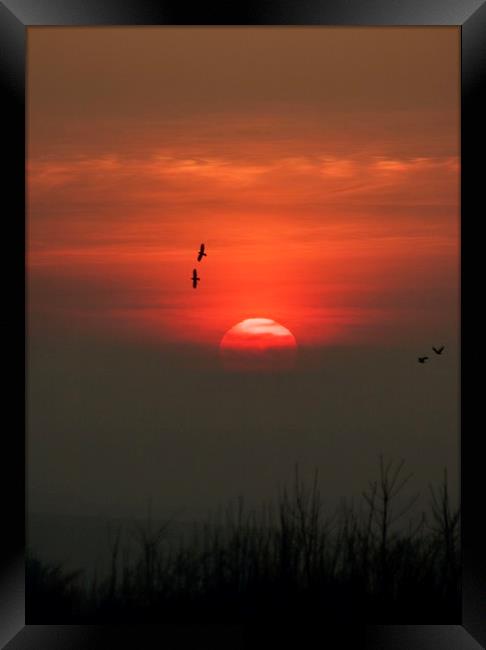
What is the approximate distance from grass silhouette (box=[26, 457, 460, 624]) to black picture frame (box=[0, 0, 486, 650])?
0.99 ft

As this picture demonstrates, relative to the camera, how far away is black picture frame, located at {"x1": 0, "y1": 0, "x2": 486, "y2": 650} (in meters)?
3.21

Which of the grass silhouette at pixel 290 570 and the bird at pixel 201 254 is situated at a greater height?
the bird at pixel 201 254

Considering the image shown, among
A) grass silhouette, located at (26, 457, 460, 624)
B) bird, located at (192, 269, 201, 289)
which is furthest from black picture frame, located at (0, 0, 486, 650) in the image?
bird, located at (192, 269, 201, 289)

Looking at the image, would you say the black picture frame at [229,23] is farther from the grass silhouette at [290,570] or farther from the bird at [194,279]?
the bird at [194,279]

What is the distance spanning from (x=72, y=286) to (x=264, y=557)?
52.5 inches

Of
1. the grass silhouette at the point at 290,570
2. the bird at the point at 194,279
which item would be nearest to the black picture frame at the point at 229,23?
the grass silhouette at the point at 290,570

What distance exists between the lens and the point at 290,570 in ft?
12.4

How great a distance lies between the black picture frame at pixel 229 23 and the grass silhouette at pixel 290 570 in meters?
0.30

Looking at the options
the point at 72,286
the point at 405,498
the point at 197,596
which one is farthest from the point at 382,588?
the point at 72,286

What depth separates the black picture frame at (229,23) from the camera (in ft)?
10.5

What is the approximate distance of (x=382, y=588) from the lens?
3.79 metres

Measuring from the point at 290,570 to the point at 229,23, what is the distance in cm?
209

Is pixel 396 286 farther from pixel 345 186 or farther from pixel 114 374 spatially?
pixel 114 374

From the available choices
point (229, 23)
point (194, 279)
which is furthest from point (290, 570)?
point (229, 23)
